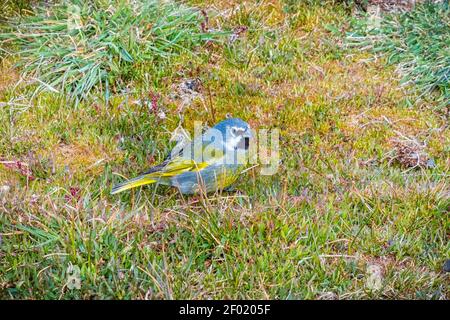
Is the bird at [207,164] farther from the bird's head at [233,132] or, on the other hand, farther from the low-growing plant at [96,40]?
the low-growing plant at [96,40]

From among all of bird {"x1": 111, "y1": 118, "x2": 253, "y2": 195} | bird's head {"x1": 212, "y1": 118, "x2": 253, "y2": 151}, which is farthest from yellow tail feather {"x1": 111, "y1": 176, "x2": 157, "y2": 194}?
bird's head {"x1": 212, "y1": 118, "x2": 253, "y2": 151}

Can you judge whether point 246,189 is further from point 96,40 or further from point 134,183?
point 96,40

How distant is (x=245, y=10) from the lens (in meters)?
7.68

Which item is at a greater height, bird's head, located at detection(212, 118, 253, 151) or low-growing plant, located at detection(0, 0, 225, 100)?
low-growing plant, located at detection(0, 0, 225, 100)

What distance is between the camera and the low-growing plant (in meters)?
6.77

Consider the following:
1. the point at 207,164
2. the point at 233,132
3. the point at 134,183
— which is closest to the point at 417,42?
the point at 233,132

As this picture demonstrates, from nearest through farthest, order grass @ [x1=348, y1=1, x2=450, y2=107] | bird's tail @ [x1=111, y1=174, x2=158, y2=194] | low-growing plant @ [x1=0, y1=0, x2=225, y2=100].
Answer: bird's tail @ [x1=111, y1=174, x2=158, y2=194] < low-growing plant @ [x1=0, y1=0, x2=225, y2=100] < grass @ [x1=348, y1=1, x2=450, y2=107]

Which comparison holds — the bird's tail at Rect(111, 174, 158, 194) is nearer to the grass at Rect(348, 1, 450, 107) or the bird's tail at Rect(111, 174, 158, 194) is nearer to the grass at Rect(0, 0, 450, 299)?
the grass at Rect(0, 0, 450, 299)

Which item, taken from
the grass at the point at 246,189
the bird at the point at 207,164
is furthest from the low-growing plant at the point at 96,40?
the bird at the point at 207,164

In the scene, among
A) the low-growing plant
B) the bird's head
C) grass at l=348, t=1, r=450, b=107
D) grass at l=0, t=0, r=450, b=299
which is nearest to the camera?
grass at l=0, t=0, r=450, b=299

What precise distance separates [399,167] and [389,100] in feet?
3.52

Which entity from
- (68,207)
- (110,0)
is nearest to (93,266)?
(68,207)

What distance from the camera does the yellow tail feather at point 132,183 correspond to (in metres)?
5.09
